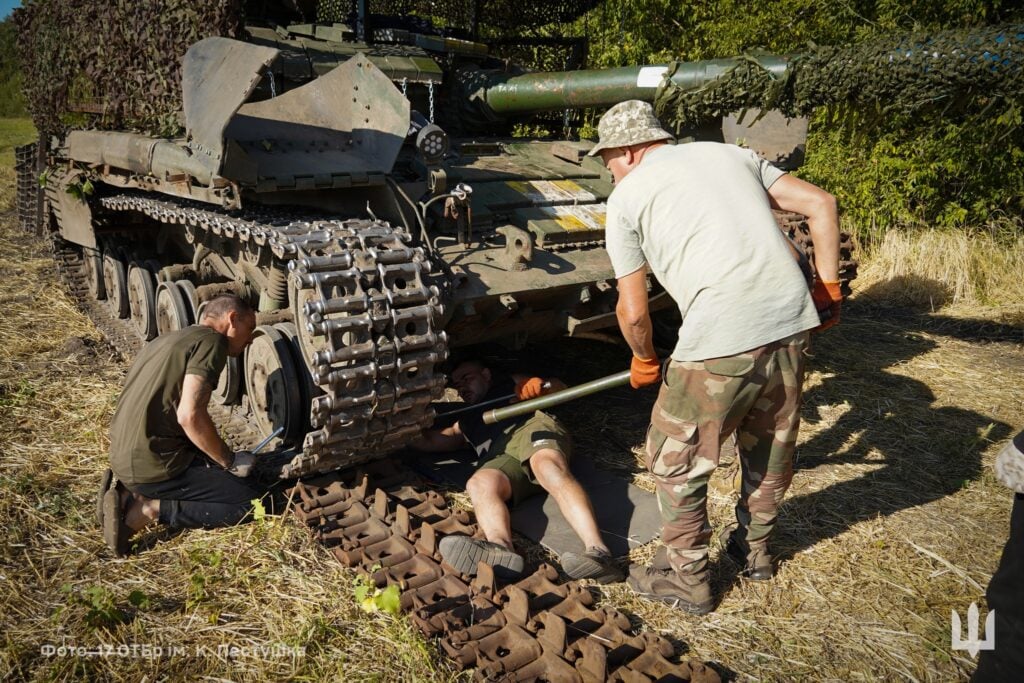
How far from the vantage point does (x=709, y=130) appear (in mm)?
5387

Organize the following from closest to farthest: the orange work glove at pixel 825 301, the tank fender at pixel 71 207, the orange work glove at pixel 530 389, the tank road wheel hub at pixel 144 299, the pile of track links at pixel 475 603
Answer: the pile of track links at pixel 475 603, the orange work glove at pixel 825 301, the orange work glove at pixel 530 389, the tank road wheel hub at pixel 144 299, the tank fender at pixel 71 207

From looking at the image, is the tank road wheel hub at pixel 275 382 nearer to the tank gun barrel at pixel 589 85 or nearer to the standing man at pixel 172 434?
the standing man at pixel 172 434

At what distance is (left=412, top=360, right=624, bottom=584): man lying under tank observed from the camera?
3.65 m

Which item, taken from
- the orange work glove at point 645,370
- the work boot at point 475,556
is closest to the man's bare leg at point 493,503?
the work boot at point 475,556

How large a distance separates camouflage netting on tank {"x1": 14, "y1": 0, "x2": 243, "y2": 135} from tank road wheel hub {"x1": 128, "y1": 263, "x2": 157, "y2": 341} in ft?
3.84

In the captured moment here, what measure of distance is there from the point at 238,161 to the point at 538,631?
266 centimetres

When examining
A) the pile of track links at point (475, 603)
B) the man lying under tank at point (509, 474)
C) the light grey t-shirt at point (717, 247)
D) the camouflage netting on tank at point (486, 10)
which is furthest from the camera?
the camouflage netting on tank at point (486, 10)

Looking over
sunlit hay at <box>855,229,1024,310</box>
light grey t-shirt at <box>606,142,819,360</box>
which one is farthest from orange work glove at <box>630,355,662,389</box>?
sunlit hay at <box>855,229,1024,310</box>

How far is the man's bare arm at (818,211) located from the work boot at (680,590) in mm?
1457

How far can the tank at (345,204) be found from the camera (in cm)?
385

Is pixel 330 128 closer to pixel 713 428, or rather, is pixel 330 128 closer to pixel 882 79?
pixel 713 428

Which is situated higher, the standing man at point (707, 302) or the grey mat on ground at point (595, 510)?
the standing man at point (707, 302)

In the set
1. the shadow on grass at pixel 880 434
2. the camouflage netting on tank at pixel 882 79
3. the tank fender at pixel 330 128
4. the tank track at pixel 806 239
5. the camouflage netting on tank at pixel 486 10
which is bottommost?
the shadow on grass at pixel 880 434

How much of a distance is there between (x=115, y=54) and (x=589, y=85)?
3203mm
